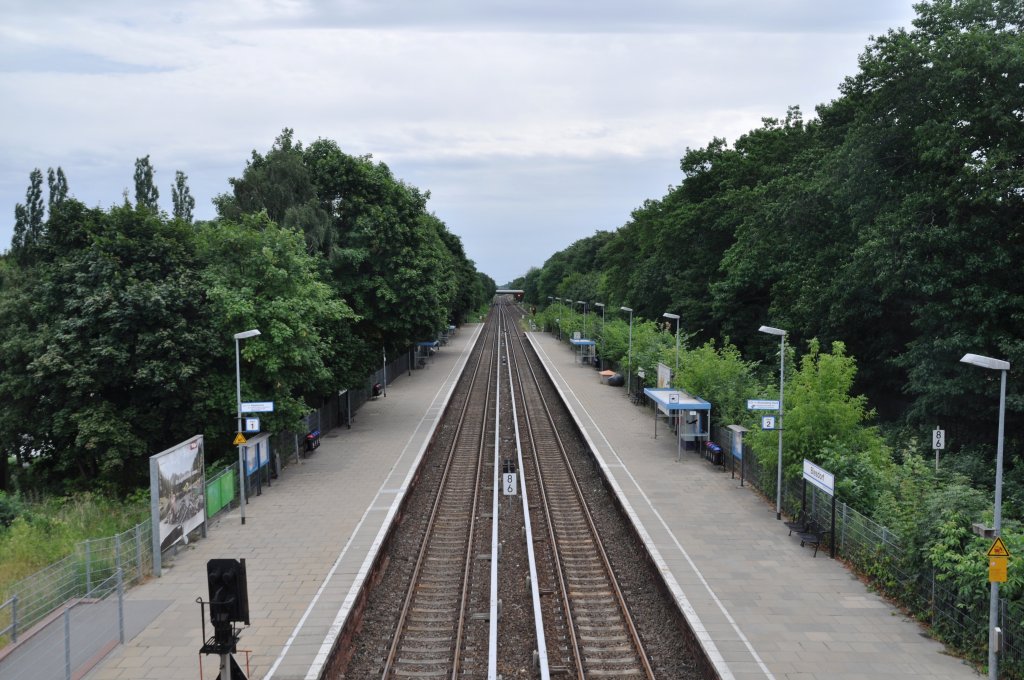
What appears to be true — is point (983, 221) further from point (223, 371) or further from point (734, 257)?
point (223, 371)

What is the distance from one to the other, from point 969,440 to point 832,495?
36.8 ft

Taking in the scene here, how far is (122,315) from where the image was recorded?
21.1 meters

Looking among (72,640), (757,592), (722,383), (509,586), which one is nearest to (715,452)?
(722,383)

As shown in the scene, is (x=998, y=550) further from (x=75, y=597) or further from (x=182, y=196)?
(x=182, y=196)

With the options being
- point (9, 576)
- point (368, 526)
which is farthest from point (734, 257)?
point (9, 576)

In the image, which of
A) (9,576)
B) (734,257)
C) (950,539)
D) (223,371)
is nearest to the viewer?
(950,539)

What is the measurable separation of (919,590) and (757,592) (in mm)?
2744

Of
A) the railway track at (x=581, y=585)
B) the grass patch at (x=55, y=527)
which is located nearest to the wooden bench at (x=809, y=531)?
the railway track at (x=581, y=585)

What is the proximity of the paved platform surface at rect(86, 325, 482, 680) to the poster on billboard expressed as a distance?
0.59 meters

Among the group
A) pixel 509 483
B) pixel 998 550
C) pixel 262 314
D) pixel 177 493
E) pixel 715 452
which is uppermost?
pixel 262 314

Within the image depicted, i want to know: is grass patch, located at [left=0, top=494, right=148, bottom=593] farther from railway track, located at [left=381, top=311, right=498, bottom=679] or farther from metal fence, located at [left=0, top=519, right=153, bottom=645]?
railway track, located at [left=381, top=311, right=498, bottom=679]

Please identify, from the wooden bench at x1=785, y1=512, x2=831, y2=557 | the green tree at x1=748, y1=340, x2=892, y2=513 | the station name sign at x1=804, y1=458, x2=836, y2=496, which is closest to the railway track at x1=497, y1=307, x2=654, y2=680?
the wooden bench at x1=785, y1=512, x2=831, y2=557

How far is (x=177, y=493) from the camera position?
16.6 meters

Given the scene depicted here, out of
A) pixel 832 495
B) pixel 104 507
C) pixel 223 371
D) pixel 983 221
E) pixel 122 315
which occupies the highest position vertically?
pixel 983 221
